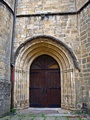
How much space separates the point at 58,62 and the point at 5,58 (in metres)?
2.19

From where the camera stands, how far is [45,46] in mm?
6121

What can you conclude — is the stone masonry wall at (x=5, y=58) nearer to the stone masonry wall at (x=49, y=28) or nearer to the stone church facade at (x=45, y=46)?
the stone church facade at (x=45, y=46)

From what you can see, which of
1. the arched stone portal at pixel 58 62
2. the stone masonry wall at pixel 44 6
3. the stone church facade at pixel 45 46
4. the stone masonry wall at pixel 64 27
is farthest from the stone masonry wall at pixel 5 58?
the stone masonry wall at pixel 44 6

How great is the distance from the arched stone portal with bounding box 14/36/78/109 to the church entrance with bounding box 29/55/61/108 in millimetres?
364

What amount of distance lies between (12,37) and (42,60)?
1652 millimetres

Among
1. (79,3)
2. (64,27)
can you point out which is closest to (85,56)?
(64,27)

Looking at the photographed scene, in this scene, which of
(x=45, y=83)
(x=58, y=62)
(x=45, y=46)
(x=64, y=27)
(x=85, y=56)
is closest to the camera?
(x=85, y=56)

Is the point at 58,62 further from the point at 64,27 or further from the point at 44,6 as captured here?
the point at 44,6

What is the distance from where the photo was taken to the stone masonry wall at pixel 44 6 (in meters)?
6.05

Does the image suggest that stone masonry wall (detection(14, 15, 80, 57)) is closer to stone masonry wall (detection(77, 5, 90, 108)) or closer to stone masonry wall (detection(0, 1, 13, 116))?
stone masonry wall (detection(77, 5, 90, 108))

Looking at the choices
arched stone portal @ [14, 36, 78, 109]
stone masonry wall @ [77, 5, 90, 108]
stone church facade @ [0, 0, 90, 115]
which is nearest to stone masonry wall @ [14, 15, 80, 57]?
stone church facade @ [0, 0, 90, 115]

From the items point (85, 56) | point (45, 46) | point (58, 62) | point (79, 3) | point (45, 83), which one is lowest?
point (45, 83)

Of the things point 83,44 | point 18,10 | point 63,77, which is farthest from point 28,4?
point 63,77

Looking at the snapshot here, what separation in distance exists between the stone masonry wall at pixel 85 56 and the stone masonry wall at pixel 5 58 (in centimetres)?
251
